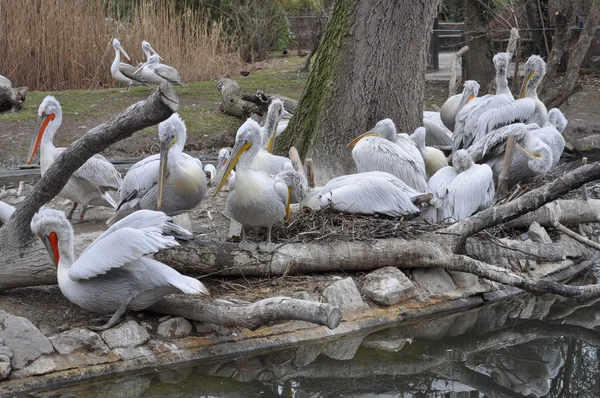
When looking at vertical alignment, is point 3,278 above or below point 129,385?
above

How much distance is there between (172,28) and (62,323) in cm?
1017

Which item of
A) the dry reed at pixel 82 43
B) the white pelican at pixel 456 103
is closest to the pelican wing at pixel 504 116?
the white pelican at pixel 456 103

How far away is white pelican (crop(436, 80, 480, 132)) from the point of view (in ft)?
26.5

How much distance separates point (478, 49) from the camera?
38.4ft

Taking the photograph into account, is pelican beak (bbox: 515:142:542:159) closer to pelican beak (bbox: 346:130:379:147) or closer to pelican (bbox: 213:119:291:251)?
pelican beak (bbox: 346:130:379:147)

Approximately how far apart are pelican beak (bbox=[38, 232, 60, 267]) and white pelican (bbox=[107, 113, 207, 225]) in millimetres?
783

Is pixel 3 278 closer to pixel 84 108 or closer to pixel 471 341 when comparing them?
pixel 471 341

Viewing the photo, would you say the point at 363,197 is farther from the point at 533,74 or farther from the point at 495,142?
the point at 533,74

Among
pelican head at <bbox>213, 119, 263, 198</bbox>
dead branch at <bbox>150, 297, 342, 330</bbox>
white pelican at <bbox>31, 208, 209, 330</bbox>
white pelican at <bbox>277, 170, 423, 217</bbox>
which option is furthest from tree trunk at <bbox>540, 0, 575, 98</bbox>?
white pelican at <bbox>31, 208, 209, 330</bbox>

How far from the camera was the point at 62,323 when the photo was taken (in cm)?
429

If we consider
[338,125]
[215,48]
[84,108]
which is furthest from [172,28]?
[338,125]

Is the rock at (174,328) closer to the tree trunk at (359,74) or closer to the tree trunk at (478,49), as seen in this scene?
the tree trunk at (359,74)

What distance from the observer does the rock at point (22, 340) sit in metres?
3.95

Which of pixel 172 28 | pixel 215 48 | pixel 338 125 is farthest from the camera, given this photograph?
pixel 215 48
